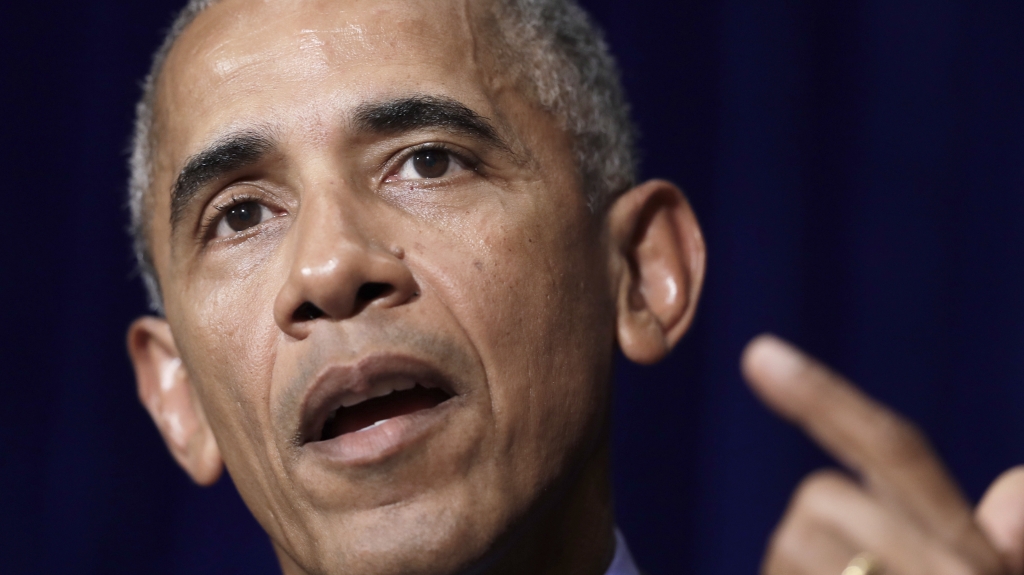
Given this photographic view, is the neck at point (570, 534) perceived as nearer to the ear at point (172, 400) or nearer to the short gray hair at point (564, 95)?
the short gray hair at point (564, 95)

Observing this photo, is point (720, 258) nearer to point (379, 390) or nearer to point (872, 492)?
point (379, 390)

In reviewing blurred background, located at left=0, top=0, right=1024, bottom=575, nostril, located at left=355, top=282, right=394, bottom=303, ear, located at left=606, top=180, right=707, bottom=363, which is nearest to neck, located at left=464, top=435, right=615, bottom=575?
ear, located at left=606, top=180, right=707, bottom=363

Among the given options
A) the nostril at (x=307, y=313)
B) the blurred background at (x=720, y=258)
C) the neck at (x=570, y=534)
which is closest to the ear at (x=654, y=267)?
the neck at (x=570, y=534)

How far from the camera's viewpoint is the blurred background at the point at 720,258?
2.16 meters

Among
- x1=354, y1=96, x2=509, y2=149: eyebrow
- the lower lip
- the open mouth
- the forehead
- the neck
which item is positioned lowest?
the neck

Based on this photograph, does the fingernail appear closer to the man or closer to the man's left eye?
the man

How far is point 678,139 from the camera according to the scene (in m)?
2.36

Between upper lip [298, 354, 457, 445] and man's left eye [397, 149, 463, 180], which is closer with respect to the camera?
upper lip [298, 354, 457, 445]

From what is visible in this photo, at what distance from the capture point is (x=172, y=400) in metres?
1.61

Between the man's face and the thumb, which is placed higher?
the man's face

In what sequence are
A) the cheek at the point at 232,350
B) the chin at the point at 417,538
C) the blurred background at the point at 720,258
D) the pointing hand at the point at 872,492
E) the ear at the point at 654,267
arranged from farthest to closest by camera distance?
1. the blurred background at the point at 720,258
2. the ear at the point at 654,267
3. the cheek at the point at 232,350
4. the chin at the point at 417,538
5. the pointing hand at the point at 872,492

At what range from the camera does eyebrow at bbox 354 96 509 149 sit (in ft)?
4.14

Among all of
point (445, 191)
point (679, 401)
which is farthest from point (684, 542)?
point (445, 191)

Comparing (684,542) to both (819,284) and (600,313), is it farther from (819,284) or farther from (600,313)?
(600,313)
